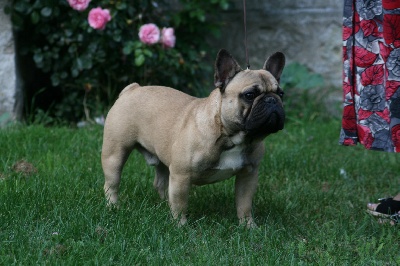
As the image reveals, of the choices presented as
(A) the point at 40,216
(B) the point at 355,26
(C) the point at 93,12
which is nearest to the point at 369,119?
(B) the point at 355,26

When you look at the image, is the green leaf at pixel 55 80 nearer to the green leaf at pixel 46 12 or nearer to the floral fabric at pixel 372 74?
the green leaf at pixel 46 12

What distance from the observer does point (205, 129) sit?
3.38m

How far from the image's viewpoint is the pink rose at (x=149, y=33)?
223 inches

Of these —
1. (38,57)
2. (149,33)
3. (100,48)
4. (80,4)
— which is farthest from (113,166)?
(38,57)

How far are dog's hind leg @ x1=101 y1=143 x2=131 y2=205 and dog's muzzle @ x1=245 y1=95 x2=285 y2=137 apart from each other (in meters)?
0.87

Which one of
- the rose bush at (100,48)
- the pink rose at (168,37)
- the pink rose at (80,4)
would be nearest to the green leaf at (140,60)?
the rose bush at (100,48)

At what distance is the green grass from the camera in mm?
3031

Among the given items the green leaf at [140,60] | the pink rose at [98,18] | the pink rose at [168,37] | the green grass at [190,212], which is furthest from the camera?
the pink rose at [168,37]

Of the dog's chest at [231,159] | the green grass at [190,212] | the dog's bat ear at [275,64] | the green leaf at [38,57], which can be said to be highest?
the dog's bat ear at [275,64]

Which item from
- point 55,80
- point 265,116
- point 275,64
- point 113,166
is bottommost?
point 55,80

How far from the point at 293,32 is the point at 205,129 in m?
3.49

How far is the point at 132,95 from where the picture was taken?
12.6ft

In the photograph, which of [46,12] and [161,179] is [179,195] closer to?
[161,179]

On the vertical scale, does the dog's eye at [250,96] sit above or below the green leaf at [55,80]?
above
